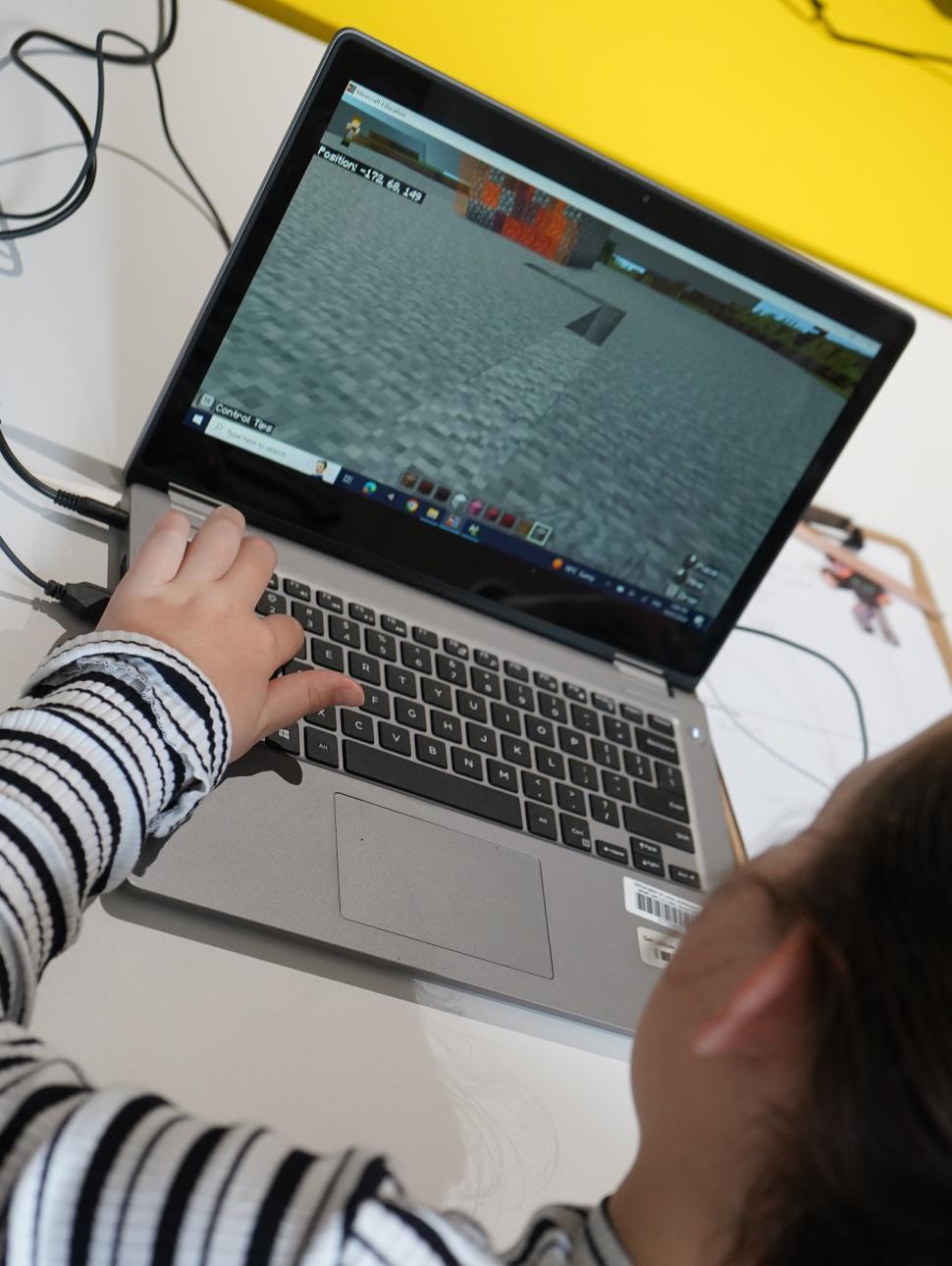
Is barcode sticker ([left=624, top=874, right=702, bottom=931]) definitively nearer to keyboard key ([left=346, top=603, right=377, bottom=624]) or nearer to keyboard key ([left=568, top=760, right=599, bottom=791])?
keyboard key ([left=568, top=760, right=599, bottom=791])

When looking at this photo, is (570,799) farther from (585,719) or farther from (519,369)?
(519,369)

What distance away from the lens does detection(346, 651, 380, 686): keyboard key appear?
0.70m

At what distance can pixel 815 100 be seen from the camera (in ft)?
4.14

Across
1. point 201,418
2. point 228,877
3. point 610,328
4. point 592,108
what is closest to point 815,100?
point 592,108

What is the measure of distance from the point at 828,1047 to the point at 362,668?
365 millimetres

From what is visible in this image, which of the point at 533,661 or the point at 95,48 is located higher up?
the point at 95,48

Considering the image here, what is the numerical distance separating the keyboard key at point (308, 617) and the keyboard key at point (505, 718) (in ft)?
0.36

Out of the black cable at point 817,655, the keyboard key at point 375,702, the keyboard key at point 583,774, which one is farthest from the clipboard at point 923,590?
the keyboard key at point 375,702

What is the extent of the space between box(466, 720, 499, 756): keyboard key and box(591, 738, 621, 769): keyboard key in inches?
2.9

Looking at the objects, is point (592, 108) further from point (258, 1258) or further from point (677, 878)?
point (258, 1258)

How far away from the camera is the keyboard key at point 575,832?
0.72 metres

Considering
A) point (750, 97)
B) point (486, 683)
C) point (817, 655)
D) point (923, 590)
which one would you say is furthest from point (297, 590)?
point (750, 97)

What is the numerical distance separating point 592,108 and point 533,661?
1.92ft

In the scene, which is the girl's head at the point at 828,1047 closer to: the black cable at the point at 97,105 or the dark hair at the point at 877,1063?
the dark hair at the point at 877,1063
